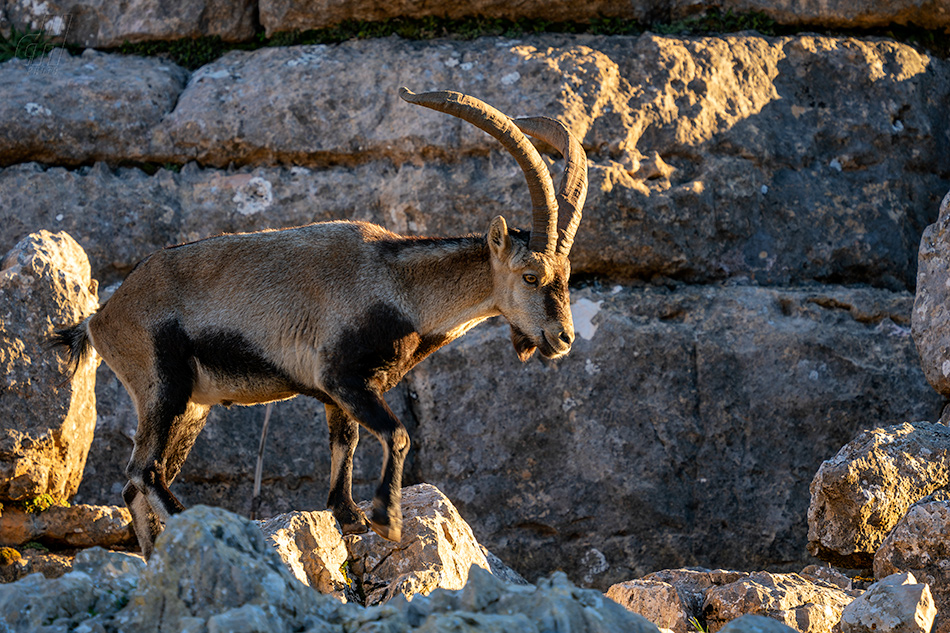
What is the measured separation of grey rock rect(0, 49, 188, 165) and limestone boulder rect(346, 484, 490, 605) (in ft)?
15.6

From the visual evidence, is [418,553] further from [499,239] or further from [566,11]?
[566,11]

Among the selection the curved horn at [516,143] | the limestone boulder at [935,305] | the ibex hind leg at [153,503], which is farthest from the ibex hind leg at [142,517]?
the limestone boulder at [935,305]

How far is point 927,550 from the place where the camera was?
4.79 m

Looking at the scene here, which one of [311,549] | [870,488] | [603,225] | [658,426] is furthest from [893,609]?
[603,225]

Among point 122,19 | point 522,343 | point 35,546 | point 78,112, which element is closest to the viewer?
point 522,343

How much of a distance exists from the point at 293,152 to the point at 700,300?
3.70m

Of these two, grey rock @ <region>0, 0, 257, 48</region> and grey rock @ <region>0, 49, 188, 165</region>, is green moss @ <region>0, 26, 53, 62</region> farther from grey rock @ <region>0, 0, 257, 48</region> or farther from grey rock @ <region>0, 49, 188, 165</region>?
grey rock @ <region>0, 49, 188, 165</region>

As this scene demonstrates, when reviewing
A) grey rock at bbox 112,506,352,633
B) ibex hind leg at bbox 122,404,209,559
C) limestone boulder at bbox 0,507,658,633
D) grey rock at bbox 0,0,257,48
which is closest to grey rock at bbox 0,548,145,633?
limestone boulder at bbox 0,507,658,633

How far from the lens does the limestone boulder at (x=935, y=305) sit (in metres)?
6.17

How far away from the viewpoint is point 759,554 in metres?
7.83

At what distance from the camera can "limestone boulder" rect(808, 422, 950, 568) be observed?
5.25 meters

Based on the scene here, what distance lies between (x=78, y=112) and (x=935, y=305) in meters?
6.90

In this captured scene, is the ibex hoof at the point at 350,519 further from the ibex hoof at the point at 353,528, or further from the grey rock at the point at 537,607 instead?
the grey rock at the point at 537,607

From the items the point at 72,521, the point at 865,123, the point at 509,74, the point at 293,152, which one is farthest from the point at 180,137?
the point at 865,123
